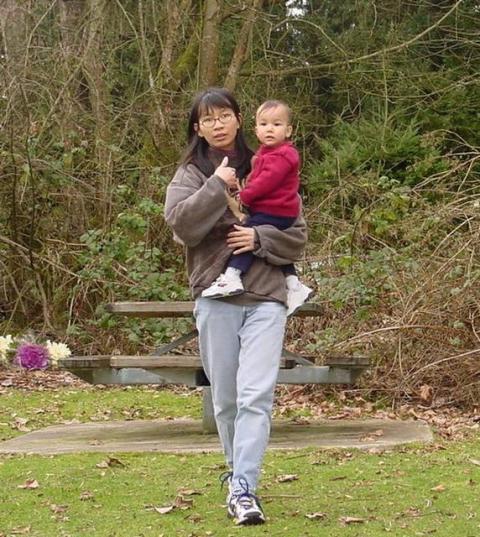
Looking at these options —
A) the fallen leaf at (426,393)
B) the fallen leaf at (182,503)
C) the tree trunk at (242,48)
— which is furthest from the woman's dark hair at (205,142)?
the tree trunk at (242,48)

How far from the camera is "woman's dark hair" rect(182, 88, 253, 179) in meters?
4.61

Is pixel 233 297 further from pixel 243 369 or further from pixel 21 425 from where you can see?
pixel 21 425

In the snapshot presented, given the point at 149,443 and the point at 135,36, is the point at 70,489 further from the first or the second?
the point at 135,36

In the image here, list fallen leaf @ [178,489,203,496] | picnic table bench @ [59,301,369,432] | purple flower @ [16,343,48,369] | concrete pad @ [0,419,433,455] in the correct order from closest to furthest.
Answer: purple flower @ [16,343,48,369] → fallen leaf @ [178,489,203,496] → concrete pad @ [0,419,433,455] → picnic table bench @ [59,301,369,432]

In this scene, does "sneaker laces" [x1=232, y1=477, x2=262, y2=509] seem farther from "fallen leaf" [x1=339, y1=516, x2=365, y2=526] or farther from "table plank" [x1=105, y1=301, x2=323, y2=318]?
"table plank" [x1=105, y1=301, x2=323, y2=318]

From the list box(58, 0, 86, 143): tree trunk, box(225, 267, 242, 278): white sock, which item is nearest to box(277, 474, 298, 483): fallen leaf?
box(225, 267, 242, 278): white sock

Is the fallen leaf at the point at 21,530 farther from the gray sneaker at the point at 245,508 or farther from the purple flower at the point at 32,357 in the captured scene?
the gray sneaker at the point at 245,508

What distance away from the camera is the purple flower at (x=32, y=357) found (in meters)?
4.64

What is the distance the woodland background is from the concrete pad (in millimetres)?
1442

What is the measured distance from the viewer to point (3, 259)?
12.0 m

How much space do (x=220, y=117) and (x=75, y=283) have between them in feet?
24.1

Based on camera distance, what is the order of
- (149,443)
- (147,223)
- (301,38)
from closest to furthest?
(149,443)
(147,223)
(301,38)

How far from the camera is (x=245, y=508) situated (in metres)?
4.27

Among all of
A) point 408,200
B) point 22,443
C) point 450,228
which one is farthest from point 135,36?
point 22,443
